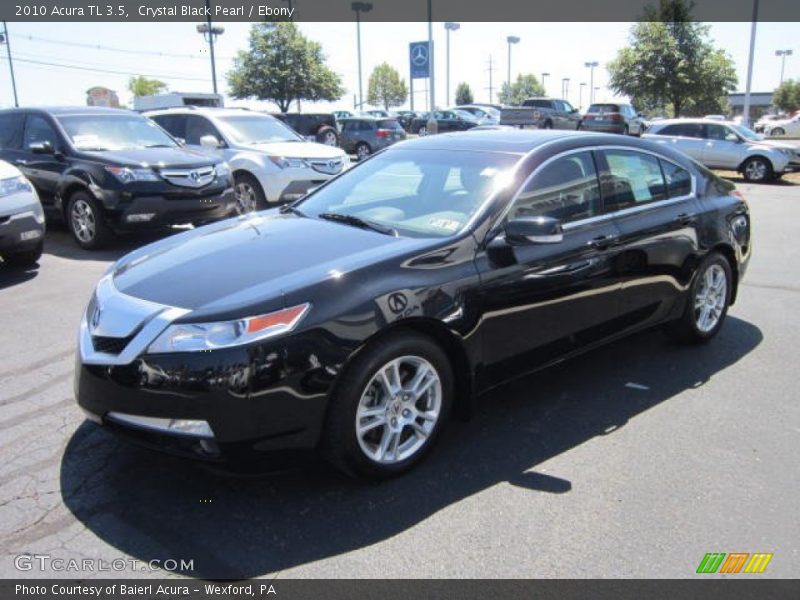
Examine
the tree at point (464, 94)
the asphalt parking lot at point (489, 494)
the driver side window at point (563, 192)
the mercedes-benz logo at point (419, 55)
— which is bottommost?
the asphalt parking lot at point (489, 494)

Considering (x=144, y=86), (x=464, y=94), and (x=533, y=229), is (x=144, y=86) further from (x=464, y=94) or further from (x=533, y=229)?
(x=533, y=229)

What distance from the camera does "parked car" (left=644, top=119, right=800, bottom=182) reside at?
58.7 ft

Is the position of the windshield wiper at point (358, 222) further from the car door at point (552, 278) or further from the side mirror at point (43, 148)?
the side mirror at point (43, 148)

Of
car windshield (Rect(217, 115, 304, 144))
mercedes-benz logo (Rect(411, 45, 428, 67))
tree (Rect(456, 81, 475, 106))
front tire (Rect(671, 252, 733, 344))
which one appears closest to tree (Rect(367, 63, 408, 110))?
tree (Rect(456, 81, 475, 106))

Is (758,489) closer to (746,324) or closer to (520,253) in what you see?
(520,253)

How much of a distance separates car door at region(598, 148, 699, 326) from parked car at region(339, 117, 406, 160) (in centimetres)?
2142

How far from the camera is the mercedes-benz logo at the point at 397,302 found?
10.3 ft

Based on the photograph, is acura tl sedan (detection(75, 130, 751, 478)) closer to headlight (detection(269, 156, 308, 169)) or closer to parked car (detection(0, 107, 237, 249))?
parked car (detection(0, 107, 237, 249))

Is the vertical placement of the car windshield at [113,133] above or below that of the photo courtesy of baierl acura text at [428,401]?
above

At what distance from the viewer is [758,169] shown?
1825 cm

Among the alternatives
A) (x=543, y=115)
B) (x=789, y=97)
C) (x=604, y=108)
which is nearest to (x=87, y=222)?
(x=604, y=108)

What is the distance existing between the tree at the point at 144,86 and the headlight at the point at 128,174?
9531cm

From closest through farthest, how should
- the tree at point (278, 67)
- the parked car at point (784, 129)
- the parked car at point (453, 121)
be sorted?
the parked car at point (453, 121), the tree at point (278, 67), the parked car at point (784, 129)

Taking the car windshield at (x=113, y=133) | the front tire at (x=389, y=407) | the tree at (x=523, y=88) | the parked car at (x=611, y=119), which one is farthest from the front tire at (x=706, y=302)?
the tree at (x=523, y=88)
